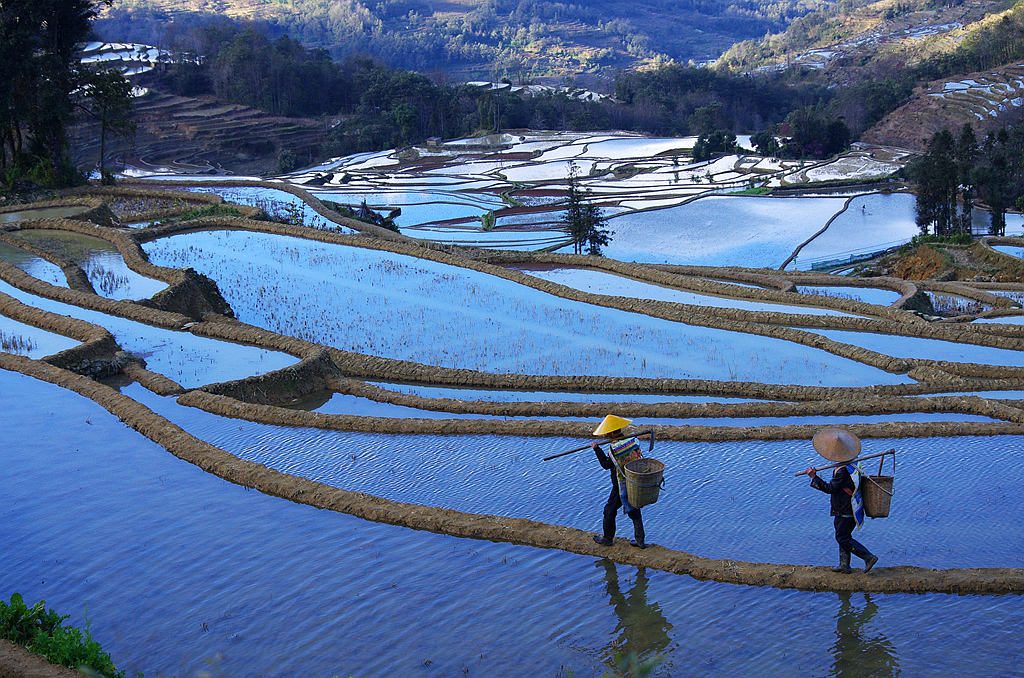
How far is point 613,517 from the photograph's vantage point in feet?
21.0

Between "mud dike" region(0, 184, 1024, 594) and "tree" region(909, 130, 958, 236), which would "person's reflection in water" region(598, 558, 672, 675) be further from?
"tree" region(909, 130, 958, 236)

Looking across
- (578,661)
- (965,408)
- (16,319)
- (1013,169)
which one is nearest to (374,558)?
(578,661)

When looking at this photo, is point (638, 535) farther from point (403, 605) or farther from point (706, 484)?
point (403, 605)

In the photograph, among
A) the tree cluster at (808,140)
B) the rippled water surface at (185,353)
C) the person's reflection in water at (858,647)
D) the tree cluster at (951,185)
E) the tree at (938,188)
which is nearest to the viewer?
the person's reflection in water at (858,647)

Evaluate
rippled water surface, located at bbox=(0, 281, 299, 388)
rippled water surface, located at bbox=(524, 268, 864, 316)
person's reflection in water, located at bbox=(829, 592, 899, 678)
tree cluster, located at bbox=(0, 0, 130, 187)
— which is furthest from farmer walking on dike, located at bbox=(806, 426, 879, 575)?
tree cluster, located at bbox=(0, 0, 130, 187)

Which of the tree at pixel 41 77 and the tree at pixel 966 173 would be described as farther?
the tree at pixel 966 173

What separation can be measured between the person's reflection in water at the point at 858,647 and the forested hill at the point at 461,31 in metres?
142

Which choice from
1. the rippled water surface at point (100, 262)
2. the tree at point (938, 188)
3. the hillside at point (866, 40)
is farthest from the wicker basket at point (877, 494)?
the hillside at point (866, 40)

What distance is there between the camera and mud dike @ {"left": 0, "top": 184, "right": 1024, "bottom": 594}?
6.34m

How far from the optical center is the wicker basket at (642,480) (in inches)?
234

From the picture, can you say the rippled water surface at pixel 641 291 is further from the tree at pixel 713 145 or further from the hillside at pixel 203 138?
the hillside at pixel 203 138

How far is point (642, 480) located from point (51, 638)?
344cm

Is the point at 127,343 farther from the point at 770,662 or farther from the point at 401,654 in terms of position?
the point at 770,662

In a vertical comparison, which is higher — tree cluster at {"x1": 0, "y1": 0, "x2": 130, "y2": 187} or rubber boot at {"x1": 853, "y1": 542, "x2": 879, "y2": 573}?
tree cluster at {"x1": 0, "y1": 0, "x2": 130, "y2": 187}
